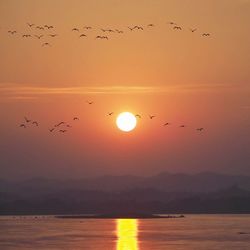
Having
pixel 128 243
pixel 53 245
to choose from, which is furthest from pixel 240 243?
pixel 53 245

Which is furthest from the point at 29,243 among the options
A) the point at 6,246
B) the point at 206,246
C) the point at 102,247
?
the point at 206,246

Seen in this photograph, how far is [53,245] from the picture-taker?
124875 mm

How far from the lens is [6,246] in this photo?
124625 mm

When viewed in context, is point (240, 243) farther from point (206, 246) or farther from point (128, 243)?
point (128, 243)

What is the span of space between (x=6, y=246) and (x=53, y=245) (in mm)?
6993

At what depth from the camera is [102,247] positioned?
121 metres

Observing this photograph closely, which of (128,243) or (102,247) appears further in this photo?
(128,243)

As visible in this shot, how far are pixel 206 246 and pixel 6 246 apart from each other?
2973cm

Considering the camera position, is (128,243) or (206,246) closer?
(206,246)

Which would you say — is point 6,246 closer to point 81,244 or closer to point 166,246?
point 81,244

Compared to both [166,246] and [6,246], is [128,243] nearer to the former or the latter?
[166,246]

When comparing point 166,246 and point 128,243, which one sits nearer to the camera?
point 166,246

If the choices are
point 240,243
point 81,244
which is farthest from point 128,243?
point 240,243

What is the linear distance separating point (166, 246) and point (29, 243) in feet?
74.3
